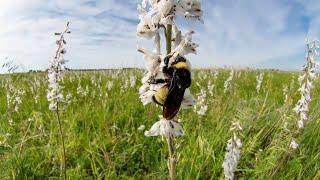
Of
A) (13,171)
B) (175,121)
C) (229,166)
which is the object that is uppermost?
(175,121)

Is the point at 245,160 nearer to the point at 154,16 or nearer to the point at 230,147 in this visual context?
the point at 230,147

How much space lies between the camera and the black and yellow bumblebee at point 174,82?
2.00 m

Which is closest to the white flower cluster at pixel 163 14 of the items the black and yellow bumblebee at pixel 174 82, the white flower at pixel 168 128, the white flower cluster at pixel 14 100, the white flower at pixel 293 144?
the black and yellow bumblebee at pixel 174 82

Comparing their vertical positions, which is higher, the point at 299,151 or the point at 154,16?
the point at 154,16

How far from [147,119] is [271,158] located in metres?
2.72

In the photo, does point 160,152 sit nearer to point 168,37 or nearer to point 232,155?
point 232,155

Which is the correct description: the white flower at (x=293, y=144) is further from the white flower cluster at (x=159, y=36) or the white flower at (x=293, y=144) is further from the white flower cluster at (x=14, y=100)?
the white flower cluster at (x=14, y=100)

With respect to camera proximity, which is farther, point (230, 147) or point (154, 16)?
point (230, 147)

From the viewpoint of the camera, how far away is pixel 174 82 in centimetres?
201

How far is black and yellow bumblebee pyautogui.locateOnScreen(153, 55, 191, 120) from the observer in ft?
6.56

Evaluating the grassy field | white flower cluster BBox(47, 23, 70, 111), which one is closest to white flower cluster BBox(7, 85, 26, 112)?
the grassy field

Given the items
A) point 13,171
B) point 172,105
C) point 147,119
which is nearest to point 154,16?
point 172,105

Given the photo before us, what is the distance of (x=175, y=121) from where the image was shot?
88.7 inches

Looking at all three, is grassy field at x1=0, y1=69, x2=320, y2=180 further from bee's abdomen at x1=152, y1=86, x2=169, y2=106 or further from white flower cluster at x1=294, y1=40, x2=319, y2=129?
bee's abdomen at x1=152, y1=86, x2=169, y2=106
